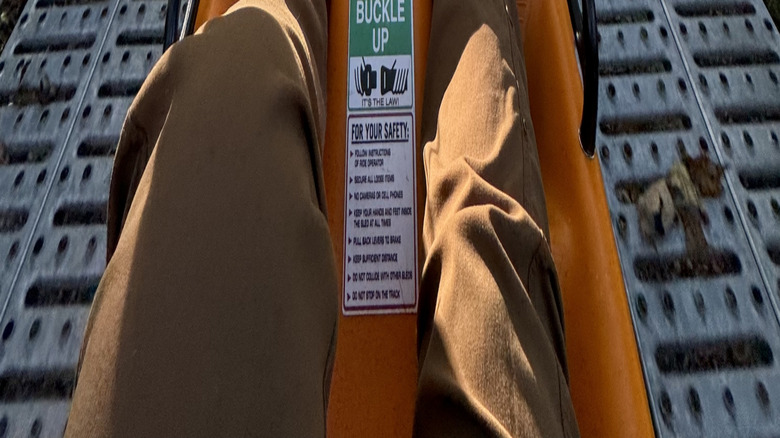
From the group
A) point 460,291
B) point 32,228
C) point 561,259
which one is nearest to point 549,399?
point 460,291

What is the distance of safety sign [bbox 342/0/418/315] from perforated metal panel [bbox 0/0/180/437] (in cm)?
57

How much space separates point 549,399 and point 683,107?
84 cm

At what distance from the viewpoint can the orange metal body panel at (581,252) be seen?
0.69m

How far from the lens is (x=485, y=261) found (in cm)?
60

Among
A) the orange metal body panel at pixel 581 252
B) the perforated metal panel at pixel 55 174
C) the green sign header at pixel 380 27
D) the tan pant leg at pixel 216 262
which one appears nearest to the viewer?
the tan pant leg at pixel 216 262

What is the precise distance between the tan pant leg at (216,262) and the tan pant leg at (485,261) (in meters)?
0.11

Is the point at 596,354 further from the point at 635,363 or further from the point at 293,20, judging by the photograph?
the point at 293,20

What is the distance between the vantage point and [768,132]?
3.86 ft

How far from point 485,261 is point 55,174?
3.17ft

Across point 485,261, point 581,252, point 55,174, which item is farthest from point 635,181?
point 55,174

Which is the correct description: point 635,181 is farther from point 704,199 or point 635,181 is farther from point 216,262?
point 216,262

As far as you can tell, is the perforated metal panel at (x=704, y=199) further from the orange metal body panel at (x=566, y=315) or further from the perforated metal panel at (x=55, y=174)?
the perforated metal panel at (x=55, y=174)

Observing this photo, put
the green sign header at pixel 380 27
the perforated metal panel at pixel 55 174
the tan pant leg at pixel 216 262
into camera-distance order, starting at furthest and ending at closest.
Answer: the perforated metal panel at pixel 55 174 < the green sign header at pixel 380 27 < the tan pant leg at pixel 216 262

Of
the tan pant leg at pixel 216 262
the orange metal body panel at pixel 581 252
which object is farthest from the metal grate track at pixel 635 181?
the tan pant leg at pixel 216 262
